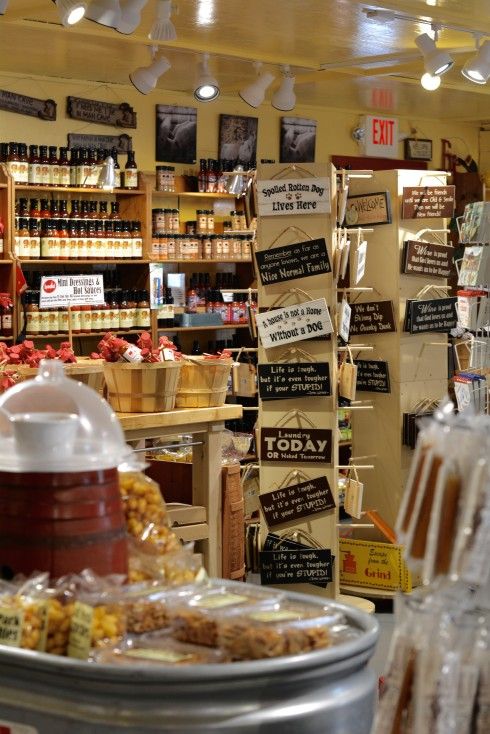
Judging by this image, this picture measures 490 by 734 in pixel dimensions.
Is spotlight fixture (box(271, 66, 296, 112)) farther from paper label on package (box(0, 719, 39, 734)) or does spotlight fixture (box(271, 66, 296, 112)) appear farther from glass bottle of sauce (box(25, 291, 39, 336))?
paper label on package (box(0, 719, 39, 734))

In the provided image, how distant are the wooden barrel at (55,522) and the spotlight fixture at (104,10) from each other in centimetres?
405

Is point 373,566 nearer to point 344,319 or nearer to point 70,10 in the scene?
point 344,319

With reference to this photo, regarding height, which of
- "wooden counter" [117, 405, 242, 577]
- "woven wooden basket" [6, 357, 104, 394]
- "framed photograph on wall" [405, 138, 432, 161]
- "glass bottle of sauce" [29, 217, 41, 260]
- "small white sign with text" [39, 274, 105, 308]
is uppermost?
"framed photograph on wall" [405, 138, 432, 161]

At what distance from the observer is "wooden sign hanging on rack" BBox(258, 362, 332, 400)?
5.44 m

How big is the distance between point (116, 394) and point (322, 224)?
131 cm

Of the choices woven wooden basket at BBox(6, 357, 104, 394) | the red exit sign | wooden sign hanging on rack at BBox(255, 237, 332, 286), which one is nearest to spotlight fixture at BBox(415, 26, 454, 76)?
wooden sign hanging on rack at BBox(255, 237, 332, 286)

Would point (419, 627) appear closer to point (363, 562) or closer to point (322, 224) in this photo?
point (322, 224)

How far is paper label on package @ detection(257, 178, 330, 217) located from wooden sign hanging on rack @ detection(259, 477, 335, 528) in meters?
1.23

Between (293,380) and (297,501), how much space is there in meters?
0.57

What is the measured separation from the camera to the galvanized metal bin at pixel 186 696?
1659mm

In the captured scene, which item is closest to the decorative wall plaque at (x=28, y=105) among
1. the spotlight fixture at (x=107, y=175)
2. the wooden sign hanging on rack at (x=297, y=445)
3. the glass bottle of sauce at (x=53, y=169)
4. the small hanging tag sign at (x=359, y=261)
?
the glass bottle of sauce at (x=53, y=169)

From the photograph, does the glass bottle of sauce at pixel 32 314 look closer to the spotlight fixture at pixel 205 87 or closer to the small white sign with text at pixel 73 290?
the small white sign with text at pixel 73 290

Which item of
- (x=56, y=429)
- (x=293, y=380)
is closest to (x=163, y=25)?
(x=293, y=380)

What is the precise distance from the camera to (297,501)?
18.3 ft
